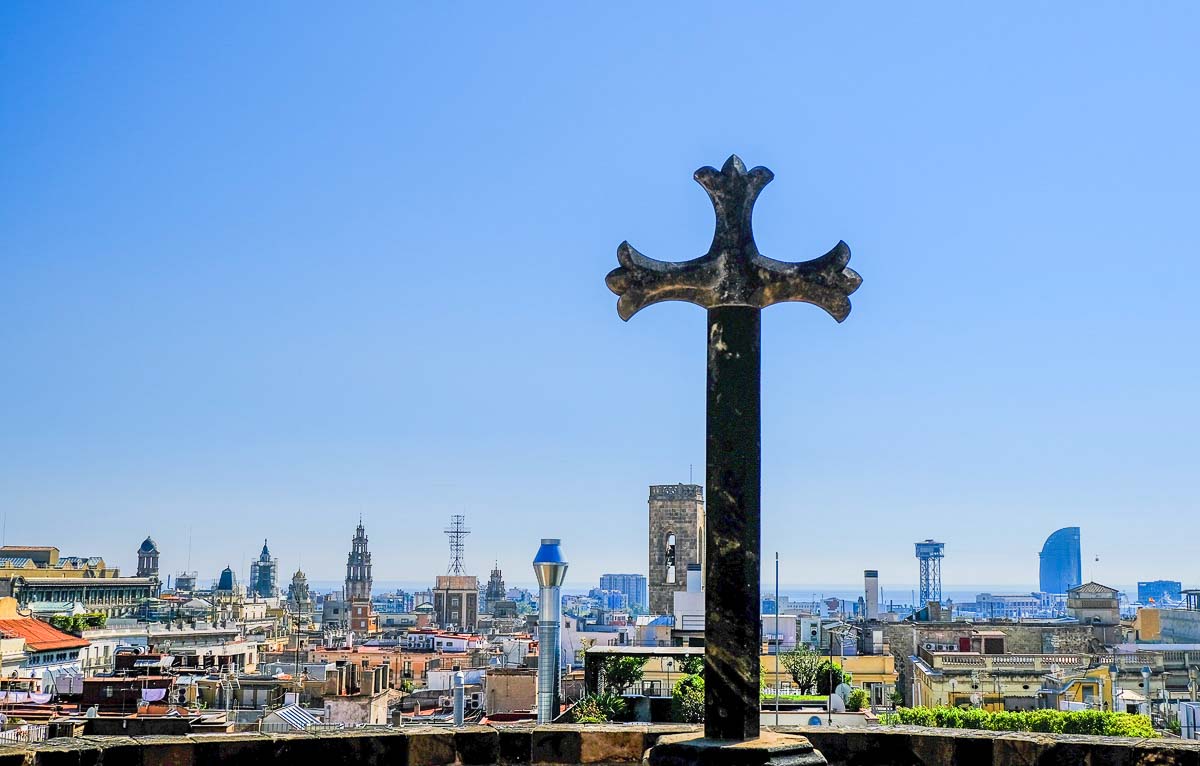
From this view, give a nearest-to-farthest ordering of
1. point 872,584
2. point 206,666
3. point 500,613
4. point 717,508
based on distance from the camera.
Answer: point 717,508, point 206,666, point 872,584, point 500,613

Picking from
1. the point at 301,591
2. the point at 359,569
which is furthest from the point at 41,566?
the point at 359,569

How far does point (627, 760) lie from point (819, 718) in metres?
17.2

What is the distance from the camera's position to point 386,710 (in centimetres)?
3875

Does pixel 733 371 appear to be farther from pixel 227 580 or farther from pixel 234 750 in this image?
pixel 227 580

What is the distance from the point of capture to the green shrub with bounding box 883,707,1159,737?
27.6m

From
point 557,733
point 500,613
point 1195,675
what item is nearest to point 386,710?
point 1195,675

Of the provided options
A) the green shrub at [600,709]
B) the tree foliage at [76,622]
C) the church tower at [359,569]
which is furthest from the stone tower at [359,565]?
the green shrub at [600,709]

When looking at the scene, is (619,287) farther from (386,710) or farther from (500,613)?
(500,613)

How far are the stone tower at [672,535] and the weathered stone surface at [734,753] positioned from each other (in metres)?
63.8

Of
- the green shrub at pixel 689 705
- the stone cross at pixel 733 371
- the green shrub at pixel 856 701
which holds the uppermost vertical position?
the stone cross at pixel 733 371

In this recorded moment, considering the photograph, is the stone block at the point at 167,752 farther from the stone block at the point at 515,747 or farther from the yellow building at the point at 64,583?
the yellow building at the point at 64,583

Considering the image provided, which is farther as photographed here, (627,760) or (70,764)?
(627,760)

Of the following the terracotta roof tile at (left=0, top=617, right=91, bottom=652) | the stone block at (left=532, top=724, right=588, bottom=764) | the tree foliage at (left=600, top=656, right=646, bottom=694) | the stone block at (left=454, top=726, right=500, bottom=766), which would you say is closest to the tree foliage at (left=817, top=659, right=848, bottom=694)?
the tree foliage at (left=600, top=656, right=646, bottom=694)

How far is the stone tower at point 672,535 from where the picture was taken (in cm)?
6944
